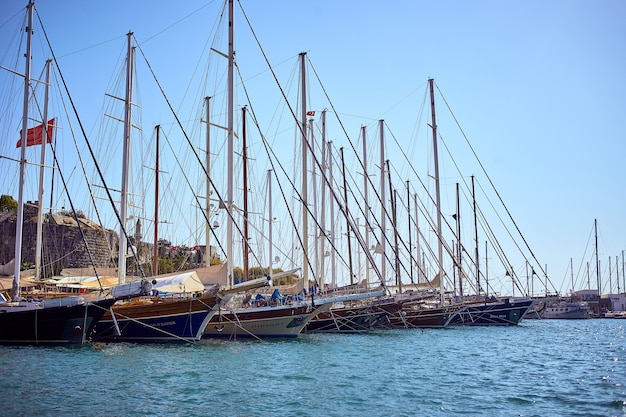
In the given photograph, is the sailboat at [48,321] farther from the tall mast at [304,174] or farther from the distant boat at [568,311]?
the distant boat at [568,311]

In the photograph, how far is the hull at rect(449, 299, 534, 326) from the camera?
52.7 metres

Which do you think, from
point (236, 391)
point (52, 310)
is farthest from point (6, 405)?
point (52, 310)

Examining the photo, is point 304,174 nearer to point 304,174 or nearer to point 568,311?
point 304,174

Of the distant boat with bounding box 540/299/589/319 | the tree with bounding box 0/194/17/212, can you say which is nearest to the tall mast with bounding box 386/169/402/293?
the distant boat with bounding box 540/299/589/319

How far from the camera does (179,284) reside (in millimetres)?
29750

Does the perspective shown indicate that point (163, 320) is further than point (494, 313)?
No

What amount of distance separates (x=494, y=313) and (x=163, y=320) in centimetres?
3302

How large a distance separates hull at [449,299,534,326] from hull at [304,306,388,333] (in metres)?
10.9

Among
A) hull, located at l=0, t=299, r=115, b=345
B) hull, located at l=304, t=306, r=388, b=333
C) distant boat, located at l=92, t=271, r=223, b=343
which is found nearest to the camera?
hull, located at l=0, t=299, r=115, b=345

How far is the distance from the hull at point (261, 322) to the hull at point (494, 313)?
2173cm

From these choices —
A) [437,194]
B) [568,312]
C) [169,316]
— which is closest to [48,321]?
→ [169,316]

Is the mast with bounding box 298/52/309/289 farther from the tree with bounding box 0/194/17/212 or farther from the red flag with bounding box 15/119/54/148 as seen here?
the tree with bounding box 0/194/17/212

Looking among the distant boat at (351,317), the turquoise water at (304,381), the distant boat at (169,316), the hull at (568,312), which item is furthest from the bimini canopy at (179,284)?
the hull at (568,312)

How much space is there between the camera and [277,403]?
53.2 feet
